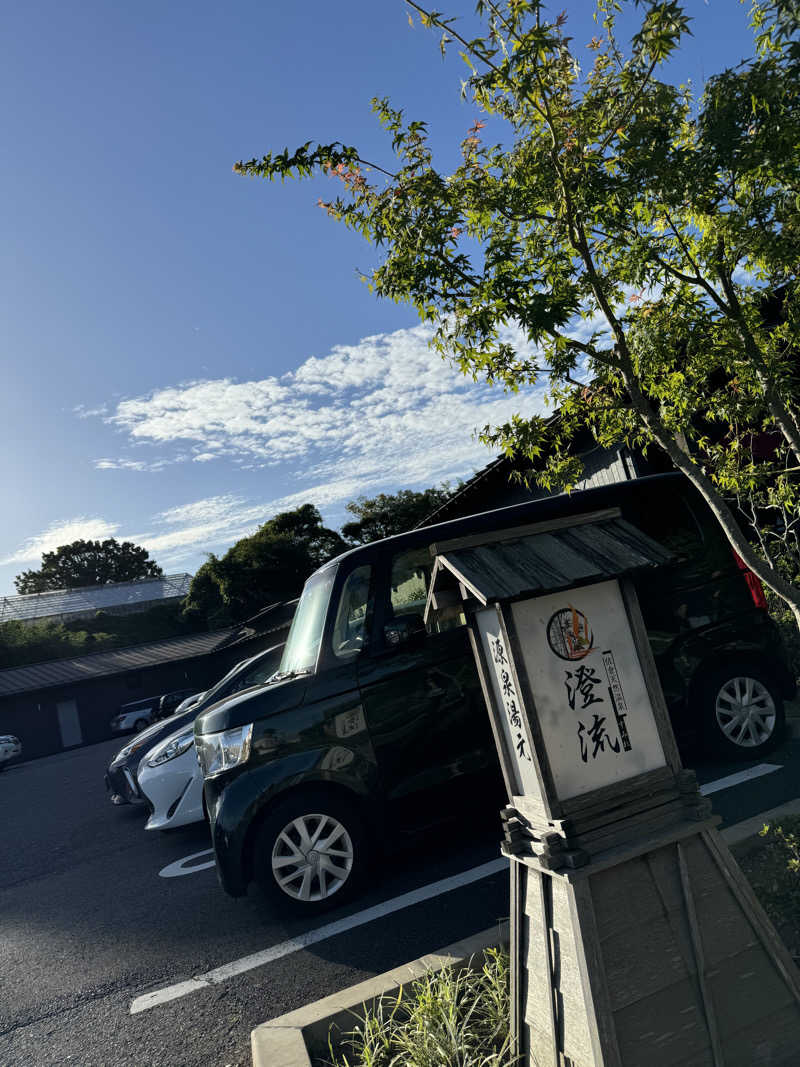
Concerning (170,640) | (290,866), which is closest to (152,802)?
(290,866)

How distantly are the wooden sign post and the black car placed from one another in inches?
209

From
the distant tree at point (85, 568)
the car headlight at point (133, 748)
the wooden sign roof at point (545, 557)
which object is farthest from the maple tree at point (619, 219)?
the distant tree at point (85, 568)

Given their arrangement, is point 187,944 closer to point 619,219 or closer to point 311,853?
point 311,853

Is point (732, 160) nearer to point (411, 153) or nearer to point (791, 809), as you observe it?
point (411, 153)

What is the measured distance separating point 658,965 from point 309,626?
3235 millimetres

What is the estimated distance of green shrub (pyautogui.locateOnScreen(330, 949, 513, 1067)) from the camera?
2.59 metres

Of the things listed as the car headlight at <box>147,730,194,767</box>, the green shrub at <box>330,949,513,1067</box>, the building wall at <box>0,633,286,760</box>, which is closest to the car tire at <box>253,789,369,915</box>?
the green shrub at <box>330,949,513,1067</box>

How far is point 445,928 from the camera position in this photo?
3939 mm

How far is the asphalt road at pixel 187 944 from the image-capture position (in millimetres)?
3561

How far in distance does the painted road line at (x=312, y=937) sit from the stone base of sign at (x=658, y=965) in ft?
6.43

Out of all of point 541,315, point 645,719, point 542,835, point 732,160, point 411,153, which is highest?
point 411,153

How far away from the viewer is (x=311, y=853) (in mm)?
4484

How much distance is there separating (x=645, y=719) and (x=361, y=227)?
300cm

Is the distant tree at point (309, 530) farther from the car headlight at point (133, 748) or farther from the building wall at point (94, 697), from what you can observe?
the car headlight at point (133, 748)
